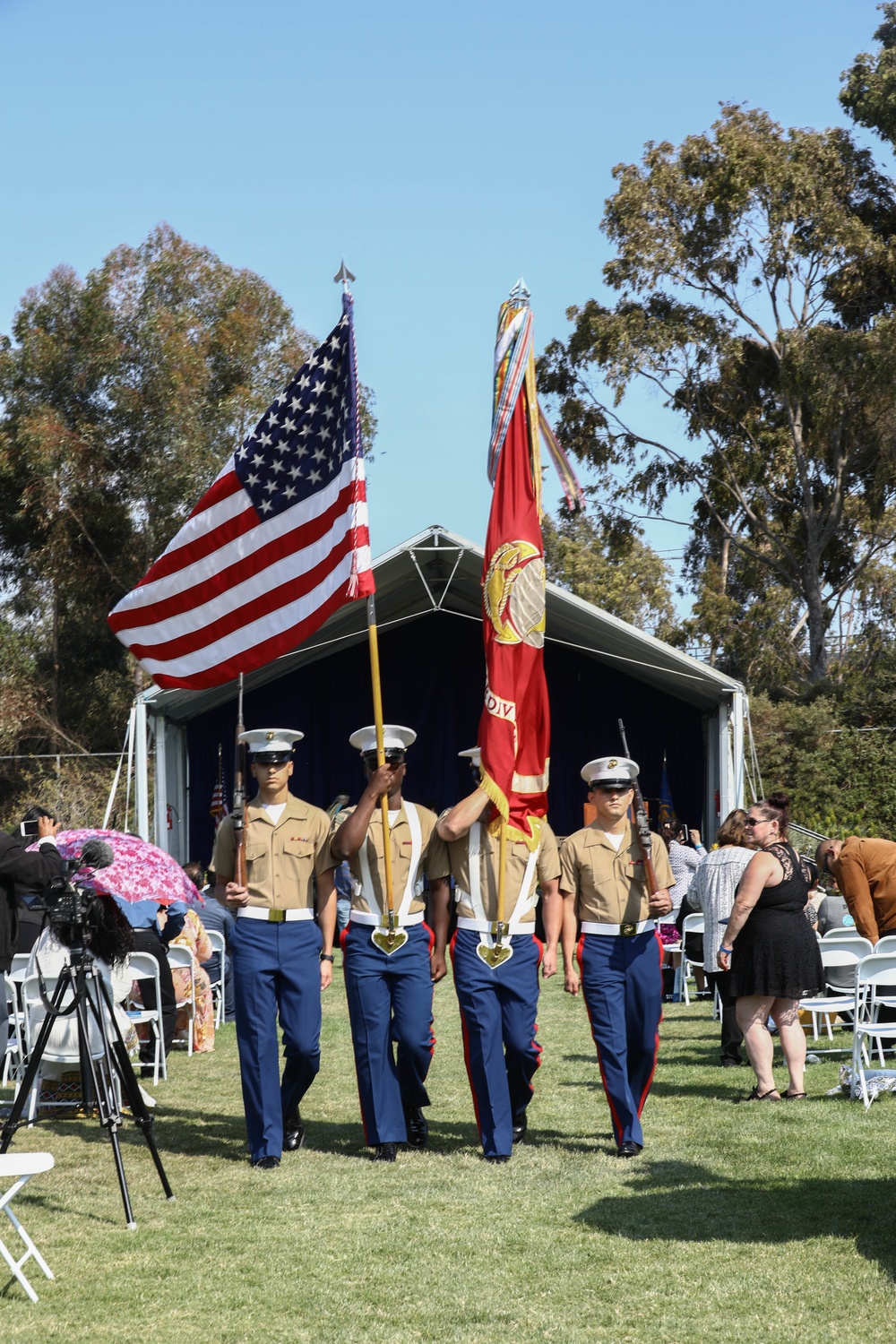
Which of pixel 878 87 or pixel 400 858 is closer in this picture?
pixel 400 858

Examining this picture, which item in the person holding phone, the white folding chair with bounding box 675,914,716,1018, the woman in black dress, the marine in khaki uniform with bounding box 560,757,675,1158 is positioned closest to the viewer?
the marine in khaki uniform with bounding box 560,757,675,1158

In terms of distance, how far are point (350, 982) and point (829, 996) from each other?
424cm

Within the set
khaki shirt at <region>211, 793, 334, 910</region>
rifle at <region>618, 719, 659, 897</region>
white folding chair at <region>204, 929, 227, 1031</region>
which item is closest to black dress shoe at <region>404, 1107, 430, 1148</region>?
khaki shirt at <region>211, 793, 334, 910</region>

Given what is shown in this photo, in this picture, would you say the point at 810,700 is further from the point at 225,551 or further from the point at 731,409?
the point at 225,551

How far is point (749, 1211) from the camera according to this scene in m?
5.44

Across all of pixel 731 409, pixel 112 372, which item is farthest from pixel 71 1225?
pixel 731 409

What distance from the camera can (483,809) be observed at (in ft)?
21.8

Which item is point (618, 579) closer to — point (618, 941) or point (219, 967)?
point (219, 967)

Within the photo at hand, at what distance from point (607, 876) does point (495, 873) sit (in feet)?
1.71

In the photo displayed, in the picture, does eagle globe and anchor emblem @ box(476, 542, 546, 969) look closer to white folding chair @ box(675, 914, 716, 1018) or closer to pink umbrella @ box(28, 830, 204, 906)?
pink umbrella @ box(28, 830, 204, 906)

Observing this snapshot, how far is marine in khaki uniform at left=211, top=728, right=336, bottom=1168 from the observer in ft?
20.9

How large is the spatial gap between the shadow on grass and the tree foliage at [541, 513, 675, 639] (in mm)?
31911

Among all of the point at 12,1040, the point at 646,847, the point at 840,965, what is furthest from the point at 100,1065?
the point at 840,965

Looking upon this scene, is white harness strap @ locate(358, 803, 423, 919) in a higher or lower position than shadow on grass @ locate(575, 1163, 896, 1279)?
higher
